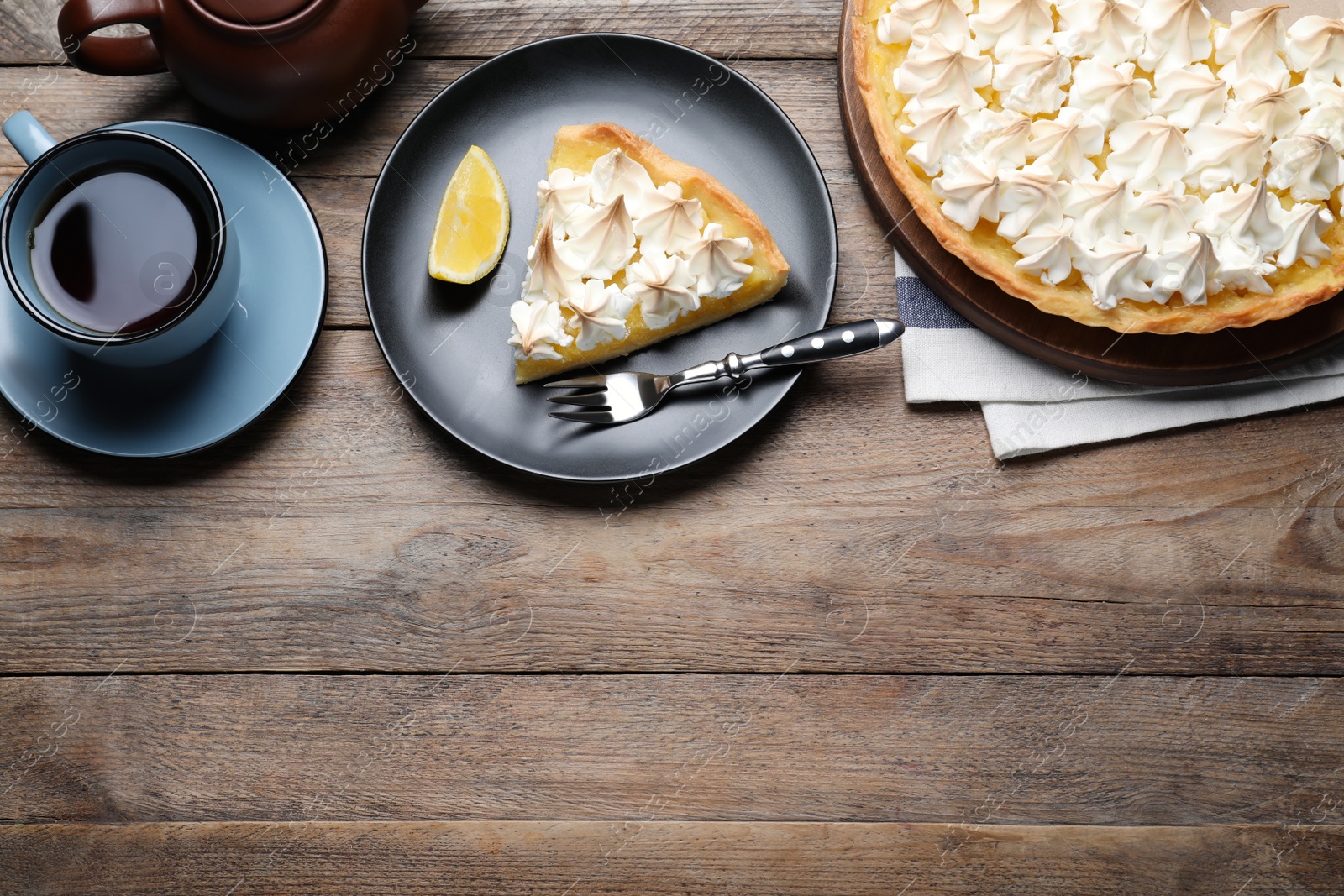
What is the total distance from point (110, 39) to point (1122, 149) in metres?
1.59

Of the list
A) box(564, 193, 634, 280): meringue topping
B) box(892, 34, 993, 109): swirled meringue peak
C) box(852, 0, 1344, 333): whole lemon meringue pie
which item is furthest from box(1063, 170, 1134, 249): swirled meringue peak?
box(564, 193, 634, 280): meringue topping

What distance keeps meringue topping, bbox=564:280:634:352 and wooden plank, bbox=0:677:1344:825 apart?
1.90 feet

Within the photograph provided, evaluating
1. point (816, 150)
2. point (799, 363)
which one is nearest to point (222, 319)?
point (799, 363)

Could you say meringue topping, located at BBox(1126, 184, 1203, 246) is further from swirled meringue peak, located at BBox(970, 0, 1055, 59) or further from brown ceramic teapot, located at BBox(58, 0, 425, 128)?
brown ceramic teapot, located at BBox(58, 0, 425, 128)

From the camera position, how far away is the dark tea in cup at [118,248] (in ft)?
4.16

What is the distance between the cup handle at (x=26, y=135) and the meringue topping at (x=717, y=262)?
0.99 m

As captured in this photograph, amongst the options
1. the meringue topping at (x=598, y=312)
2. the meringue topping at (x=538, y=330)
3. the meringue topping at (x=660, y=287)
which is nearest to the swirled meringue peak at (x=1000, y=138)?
the meringue topping at (x=660, y=287)

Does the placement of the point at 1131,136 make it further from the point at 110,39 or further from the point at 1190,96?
the point at 110,39

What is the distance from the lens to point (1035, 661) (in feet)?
4.80

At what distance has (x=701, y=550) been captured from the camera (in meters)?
1.45

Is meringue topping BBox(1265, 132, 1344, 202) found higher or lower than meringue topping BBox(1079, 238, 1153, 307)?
higher

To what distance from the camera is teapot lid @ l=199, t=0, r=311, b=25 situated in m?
1.22

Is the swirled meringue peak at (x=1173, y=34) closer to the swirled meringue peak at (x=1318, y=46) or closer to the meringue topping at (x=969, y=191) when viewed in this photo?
the swirled meringue peak at (x=1318, y=46)

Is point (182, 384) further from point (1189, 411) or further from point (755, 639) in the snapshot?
point (1189, 411)
